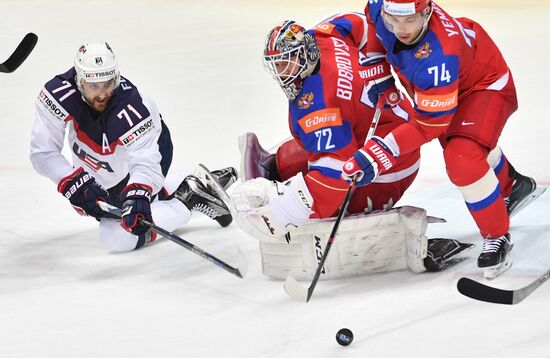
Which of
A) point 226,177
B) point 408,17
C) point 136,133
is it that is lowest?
point 226,177

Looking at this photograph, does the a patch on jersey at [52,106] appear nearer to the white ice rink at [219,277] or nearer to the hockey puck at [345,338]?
the white ice rink at [219,277]

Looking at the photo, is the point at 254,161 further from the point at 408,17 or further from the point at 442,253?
the point at 408,17

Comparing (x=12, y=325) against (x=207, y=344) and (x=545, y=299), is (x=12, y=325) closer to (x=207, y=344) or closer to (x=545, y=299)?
(x=207, y=344)

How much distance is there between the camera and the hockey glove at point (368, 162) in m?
3.09

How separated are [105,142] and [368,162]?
1.16 metres

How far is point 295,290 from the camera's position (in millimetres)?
3104

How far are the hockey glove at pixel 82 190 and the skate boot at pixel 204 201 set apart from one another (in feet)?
1.25

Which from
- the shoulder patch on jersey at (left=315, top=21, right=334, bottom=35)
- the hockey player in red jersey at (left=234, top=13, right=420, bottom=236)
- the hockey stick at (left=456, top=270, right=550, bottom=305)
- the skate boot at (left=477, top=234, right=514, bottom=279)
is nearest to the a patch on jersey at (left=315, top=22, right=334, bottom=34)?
the shoulder patch on jersey at (left=315, top=21, right=334, bottom=35)

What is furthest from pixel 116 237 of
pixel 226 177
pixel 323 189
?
pixel 323 189

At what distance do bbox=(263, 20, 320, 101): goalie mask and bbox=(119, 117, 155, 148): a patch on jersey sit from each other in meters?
0.62

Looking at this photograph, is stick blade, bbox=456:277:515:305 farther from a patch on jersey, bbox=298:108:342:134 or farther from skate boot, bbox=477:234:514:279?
a patch on jersey, bbox=298:108:342:134

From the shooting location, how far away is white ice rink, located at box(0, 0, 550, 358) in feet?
9.18

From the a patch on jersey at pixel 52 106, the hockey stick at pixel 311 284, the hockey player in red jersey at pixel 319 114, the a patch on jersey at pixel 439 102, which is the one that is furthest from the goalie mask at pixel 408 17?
the a patch on jersey at pixel 52 106

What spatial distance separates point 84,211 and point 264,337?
1154mm
